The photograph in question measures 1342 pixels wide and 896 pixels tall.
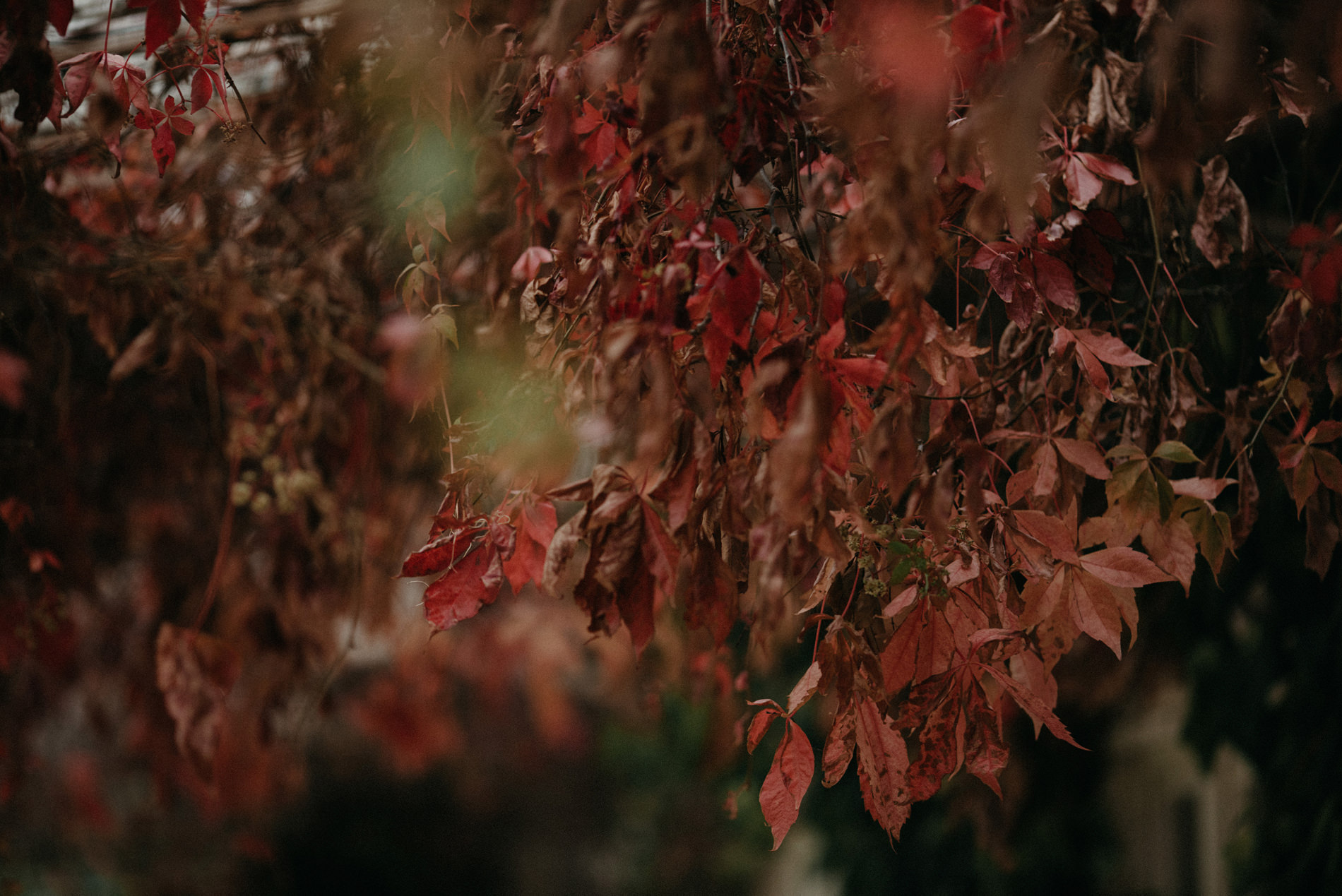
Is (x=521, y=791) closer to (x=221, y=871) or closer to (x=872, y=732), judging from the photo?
(x=221, y=871)

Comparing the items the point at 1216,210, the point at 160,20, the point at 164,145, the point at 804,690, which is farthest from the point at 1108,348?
the point at 164,145

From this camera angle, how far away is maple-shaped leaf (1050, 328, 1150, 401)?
29.5 inches

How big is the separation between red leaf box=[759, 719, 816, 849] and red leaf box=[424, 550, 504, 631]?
24 centimetres

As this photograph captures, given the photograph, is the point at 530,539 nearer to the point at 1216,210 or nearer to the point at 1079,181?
the point at 1079,181

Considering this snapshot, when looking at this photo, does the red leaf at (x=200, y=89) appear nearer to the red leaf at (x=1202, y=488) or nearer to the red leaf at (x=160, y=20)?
the red leaf at (x=160, y=20)

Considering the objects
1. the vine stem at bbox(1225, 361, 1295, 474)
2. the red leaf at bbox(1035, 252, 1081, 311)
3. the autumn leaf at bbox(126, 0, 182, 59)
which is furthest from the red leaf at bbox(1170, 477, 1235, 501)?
the autumn leaf at bbox(126, 0, 182, 59)

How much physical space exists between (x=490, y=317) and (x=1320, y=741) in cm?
115

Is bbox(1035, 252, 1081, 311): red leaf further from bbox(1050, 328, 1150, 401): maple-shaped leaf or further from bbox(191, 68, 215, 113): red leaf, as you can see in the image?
bbox(191, 68, 215, 113): red leaf

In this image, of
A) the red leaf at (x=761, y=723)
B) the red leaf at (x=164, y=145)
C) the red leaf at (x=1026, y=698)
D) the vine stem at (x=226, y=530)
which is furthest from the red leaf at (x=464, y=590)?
the vine stem at (x=226, y=530)

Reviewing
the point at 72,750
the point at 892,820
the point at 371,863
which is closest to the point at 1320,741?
the point at 892,820

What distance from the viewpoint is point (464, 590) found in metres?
0.67

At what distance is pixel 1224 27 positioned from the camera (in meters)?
0.39

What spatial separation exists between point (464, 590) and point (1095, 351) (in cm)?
53

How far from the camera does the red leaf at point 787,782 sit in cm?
64
